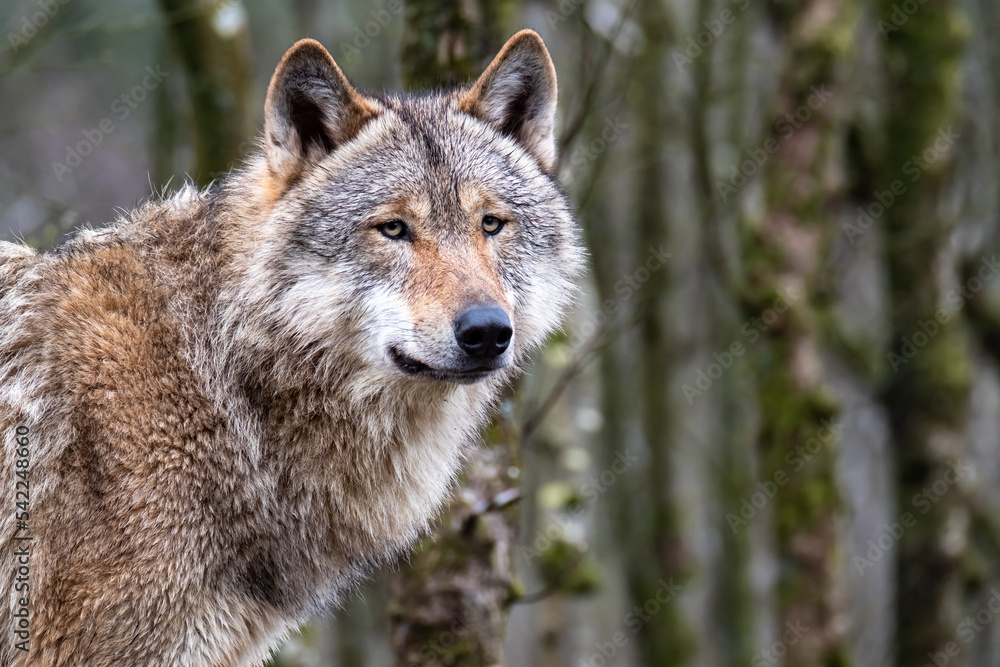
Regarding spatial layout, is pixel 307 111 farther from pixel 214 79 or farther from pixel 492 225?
pixel 214 79

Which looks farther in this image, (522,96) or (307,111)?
(522,96)

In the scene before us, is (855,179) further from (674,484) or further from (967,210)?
(674,484)

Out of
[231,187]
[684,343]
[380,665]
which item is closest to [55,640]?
[231,187]

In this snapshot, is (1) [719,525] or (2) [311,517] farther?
(1) [719,525]

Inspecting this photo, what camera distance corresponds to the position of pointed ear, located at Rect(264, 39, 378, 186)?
410 centimetres

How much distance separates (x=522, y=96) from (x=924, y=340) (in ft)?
21.4

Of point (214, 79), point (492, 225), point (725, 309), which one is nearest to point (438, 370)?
point (492, 225)

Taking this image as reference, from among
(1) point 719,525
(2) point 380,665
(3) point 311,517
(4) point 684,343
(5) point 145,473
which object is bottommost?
(2) point 380,665

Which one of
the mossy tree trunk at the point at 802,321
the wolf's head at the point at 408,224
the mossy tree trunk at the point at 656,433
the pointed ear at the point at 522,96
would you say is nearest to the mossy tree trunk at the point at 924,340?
the mossy tree trunk at the point at 802,321

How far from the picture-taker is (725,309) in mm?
15453

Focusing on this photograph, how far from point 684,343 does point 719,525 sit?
275 cm

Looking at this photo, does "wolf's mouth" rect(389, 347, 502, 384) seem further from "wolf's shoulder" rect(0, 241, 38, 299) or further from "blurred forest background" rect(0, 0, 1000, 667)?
"wolf's shoulder" rect(0, 241, 38, 299)

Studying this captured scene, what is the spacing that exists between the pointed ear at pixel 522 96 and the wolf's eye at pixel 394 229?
0.83m

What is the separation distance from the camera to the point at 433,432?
176 inches
